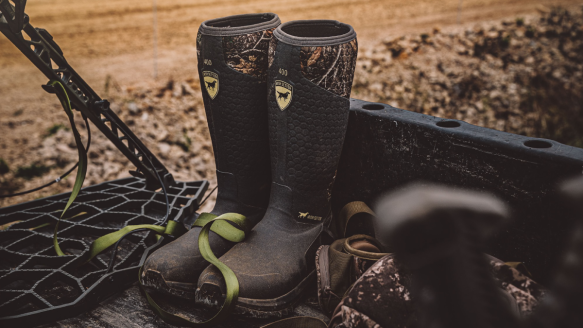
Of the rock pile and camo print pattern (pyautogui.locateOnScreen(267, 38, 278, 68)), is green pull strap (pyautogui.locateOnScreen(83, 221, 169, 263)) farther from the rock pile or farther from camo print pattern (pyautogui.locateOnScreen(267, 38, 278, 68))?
the rock pile

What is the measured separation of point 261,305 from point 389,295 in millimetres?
339

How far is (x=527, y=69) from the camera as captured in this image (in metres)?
4.62

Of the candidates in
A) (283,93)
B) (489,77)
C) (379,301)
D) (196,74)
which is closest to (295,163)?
(283,93)

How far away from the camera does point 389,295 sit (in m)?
0.83

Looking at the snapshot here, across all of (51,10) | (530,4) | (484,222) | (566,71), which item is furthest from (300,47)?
(530,4)

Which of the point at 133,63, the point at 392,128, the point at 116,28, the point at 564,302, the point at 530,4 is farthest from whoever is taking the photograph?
the point at 530,4

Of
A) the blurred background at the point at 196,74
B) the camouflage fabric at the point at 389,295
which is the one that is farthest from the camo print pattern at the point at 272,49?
the blurred background at the point at 196,74

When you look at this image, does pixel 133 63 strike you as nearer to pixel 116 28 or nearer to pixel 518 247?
pixel 116 28

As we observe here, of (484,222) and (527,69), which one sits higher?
(484,222)

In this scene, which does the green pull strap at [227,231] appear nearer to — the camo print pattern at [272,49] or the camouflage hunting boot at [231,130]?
the camouflage hunting boot at [231,130]

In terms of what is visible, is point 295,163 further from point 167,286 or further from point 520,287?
point 520,287

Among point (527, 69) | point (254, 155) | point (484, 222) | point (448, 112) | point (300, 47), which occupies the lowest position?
point (448, 112)

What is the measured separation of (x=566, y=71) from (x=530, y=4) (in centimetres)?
296

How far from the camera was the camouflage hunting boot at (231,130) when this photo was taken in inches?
42.3
